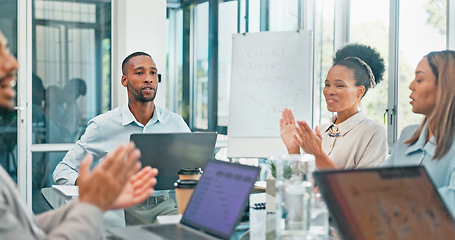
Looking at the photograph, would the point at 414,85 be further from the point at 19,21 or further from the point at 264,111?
the point at 19,21

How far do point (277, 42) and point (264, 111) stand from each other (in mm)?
554

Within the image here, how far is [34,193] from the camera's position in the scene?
3896mm

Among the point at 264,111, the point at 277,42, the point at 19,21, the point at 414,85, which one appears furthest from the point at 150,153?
the point at 19,21

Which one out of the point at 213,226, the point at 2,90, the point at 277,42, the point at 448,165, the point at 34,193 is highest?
the point at 277,42

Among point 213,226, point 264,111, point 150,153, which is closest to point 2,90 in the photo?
point 213,226

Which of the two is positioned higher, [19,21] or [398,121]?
[19,21]

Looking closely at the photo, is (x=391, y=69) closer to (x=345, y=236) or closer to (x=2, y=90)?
(x=345, y=236)

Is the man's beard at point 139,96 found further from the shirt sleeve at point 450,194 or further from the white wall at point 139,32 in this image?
the shirt sleeve at point 450,194

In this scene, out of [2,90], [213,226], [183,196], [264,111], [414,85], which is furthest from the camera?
[264,111]

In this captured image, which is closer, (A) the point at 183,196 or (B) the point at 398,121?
(A) the point at 183,196

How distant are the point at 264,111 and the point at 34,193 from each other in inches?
76.8

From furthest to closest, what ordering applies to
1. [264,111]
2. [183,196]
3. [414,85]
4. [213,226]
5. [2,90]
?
[264,111] → [414,85] → [183,196] → [213,226] → [2,90]

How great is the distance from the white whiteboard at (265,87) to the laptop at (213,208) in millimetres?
2252

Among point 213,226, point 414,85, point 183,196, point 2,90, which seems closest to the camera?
point 2,90
